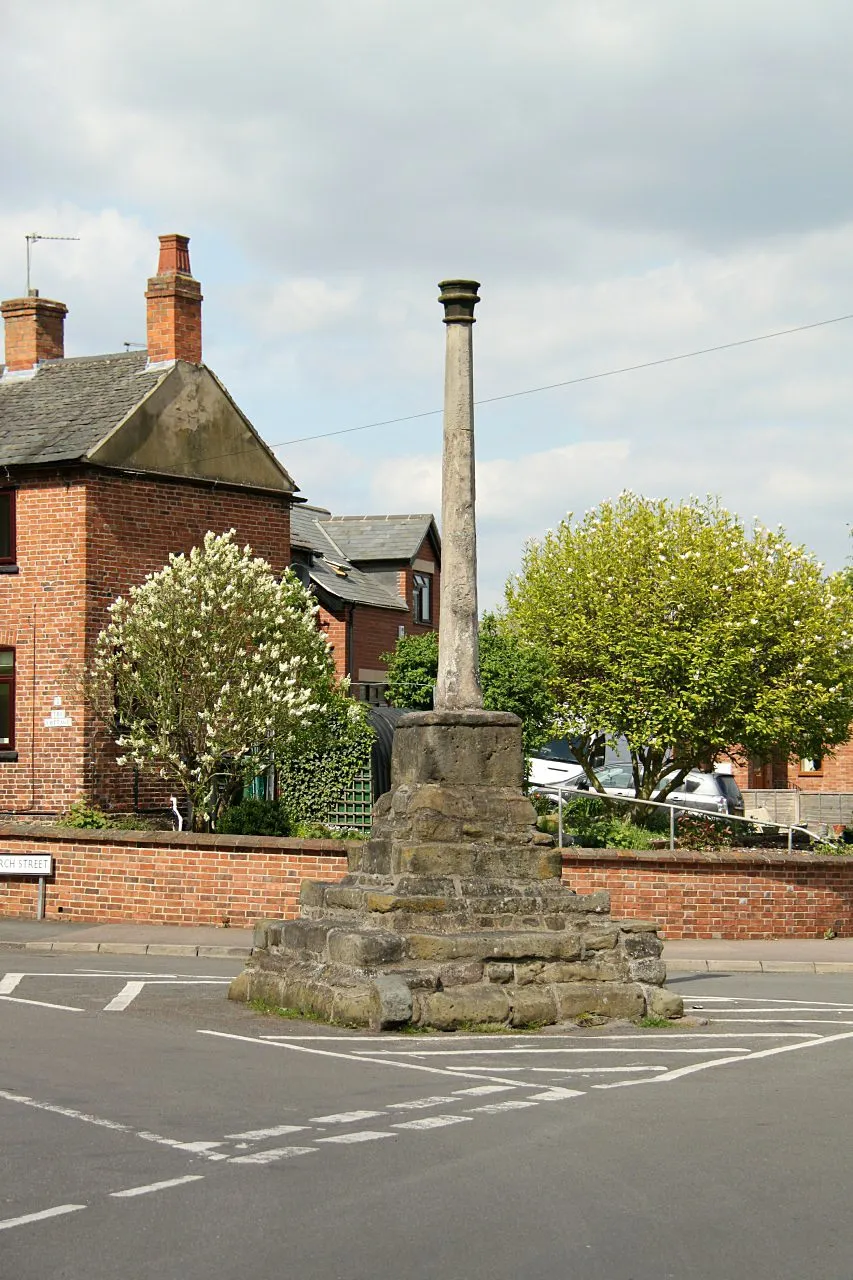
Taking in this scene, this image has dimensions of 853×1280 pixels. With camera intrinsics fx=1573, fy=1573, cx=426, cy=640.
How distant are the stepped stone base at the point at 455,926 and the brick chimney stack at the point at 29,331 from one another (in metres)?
19.2

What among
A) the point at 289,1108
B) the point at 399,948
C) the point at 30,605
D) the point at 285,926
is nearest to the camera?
the point at 289,1108

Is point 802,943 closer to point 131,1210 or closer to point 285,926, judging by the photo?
point 285,926

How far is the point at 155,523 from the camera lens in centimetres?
2666

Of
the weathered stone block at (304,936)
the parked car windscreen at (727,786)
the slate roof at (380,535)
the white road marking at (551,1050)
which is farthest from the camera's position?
the slate roof at (380,535)

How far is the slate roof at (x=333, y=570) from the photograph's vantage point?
4006cm

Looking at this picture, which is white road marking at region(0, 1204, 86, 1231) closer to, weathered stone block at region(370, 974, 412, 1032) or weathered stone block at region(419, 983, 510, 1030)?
weathered stone block at region(370, 974, 412, 1032)

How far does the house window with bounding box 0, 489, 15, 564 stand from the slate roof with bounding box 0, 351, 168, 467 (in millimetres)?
589

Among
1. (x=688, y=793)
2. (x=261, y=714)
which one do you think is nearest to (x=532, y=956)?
(x=261, y=714)

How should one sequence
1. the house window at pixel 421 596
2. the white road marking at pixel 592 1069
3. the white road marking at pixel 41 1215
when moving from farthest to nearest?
the house window at pixel 421 596
the white road marking at pixel 592 1069
the white road marking at pixel 41 1215

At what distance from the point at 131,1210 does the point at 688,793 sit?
27.6m

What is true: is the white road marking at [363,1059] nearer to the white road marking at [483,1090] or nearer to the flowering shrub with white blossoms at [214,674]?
the white road marking at [483,1090]

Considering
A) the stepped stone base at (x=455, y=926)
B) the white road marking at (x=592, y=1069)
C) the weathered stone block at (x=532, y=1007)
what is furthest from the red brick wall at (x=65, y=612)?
the white road marking at (x=592, y=1069)

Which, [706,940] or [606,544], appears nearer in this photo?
[706,940]

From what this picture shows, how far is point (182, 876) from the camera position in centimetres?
2102
